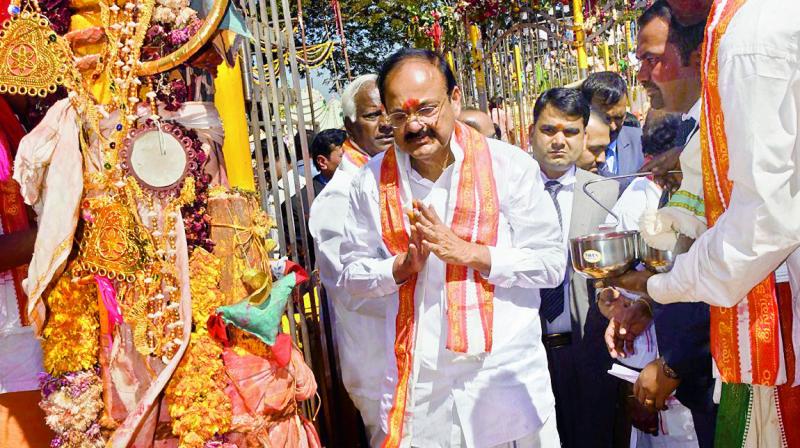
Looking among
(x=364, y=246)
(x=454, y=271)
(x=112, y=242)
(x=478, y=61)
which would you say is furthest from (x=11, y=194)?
(x=478, y=61)

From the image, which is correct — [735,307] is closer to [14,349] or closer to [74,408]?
[74,408]

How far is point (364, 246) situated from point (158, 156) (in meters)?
0.97

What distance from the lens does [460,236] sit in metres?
2.92

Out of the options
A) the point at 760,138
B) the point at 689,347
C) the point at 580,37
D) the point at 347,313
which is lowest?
the point at 689,347

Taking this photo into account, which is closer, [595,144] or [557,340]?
[557,340]

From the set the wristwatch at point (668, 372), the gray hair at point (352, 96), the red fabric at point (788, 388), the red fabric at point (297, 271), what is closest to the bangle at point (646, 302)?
the wristwatch at point (668, 372)

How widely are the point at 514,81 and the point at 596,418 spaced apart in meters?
5.65

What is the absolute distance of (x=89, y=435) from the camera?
2.49 metres

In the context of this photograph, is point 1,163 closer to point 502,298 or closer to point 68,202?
point 68,202

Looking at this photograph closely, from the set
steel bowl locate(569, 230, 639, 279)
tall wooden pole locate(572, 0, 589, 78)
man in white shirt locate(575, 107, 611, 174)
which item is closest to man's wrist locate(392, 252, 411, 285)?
steel bowl locate(569, 230, 639, 279)

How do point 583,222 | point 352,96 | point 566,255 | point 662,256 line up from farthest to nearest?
point 352,96 < point 583,222 < point 566,255 < point 662,256

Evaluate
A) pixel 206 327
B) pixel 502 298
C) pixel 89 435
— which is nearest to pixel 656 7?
pixel 502 298

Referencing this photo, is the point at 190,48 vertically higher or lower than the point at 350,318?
higher

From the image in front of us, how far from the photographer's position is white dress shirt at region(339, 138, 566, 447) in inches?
113
